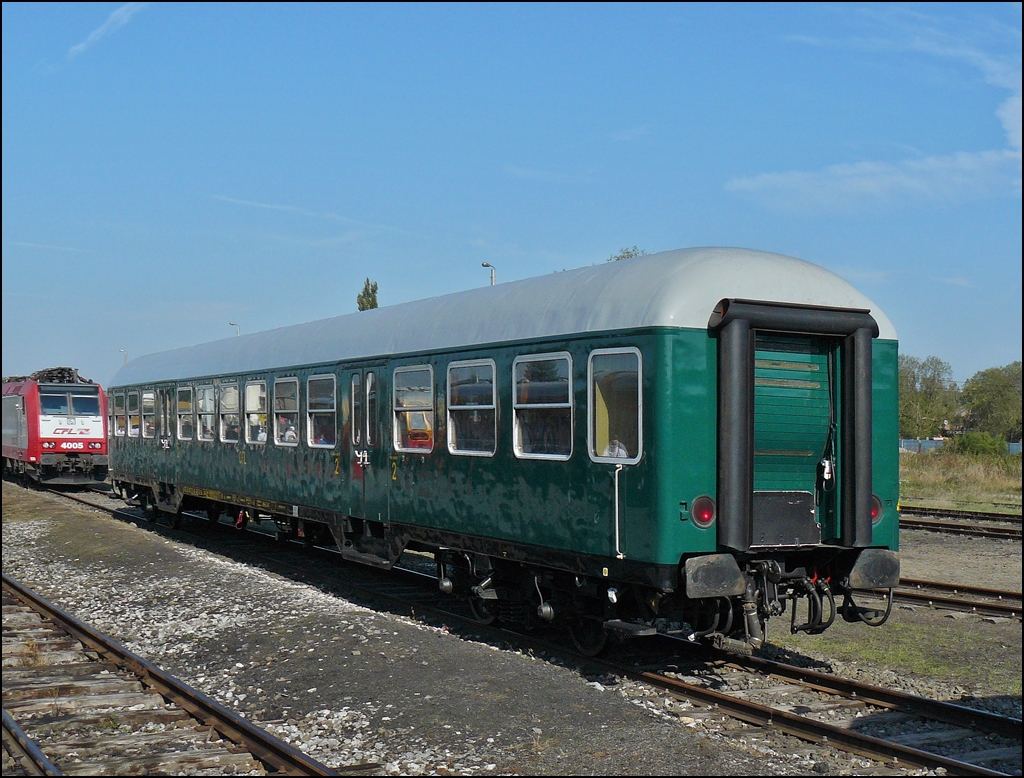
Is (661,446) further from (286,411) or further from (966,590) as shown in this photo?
(286,411)

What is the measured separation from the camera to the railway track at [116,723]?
251 inches

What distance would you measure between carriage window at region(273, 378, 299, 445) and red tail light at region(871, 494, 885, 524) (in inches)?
308

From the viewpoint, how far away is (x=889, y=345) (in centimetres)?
866

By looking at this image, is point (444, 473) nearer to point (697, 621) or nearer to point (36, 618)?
point (697, 621)

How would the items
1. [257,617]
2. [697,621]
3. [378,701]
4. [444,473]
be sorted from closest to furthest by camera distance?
[378,701], [697,621], [444,473], [257,617]

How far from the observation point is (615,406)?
8.06 m

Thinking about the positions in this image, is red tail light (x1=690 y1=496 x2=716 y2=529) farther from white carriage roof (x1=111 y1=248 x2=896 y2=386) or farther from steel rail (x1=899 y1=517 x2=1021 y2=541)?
steel rail (x1=899 y1=517 x2=1021 y2=541)

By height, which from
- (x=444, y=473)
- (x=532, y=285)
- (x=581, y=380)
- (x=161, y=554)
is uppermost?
(x=532, y=285)

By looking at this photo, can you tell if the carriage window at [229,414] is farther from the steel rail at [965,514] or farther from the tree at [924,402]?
the tree at [924,402]

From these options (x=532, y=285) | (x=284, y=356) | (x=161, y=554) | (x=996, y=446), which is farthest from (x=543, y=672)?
(x=996, y=446)

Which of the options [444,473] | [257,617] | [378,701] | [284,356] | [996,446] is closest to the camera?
[378,701]

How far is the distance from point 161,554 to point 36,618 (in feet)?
15.9

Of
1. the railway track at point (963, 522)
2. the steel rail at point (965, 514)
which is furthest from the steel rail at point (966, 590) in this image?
the steel rail at point (965, 514)

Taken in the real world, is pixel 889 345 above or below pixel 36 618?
above
